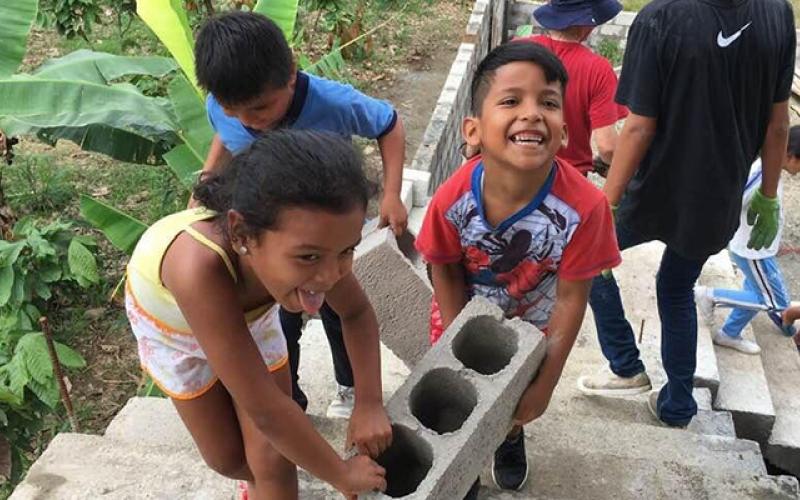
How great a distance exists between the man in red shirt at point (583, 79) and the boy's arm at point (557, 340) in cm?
106

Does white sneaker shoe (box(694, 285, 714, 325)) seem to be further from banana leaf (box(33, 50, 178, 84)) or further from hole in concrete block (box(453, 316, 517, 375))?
banana leaf (box(33, 50, 178, 84))

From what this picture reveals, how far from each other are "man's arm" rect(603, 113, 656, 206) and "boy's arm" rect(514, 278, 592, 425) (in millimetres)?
752

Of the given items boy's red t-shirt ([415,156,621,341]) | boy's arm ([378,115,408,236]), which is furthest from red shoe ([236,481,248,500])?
boy's arm ([378,115,408,236])

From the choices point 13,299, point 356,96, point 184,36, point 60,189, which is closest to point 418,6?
point 60,189

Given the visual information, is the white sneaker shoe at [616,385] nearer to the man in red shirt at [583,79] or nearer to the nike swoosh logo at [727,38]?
the man in red shirt at [583,79]

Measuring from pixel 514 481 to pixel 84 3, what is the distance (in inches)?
253

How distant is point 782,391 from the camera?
14.8ft

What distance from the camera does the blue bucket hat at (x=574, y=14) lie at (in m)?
3.21

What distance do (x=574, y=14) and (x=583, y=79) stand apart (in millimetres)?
285

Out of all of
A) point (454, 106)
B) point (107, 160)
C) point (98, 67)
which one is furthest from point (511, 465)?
point (107, 160)

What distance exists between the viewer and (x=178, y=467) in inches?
104

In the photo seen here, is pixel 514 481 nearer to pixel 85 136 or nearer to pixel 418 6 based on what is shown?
pixel 85 136

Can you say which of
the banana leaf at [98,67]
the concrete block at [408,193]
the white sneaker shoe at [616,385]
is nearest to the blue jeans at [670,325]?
the white sneaker shoe at [616,385]

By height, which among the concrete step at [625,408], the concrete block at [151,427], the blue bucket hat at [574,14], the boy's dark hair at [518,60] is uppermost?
the boy's dark hair at [518,60]
